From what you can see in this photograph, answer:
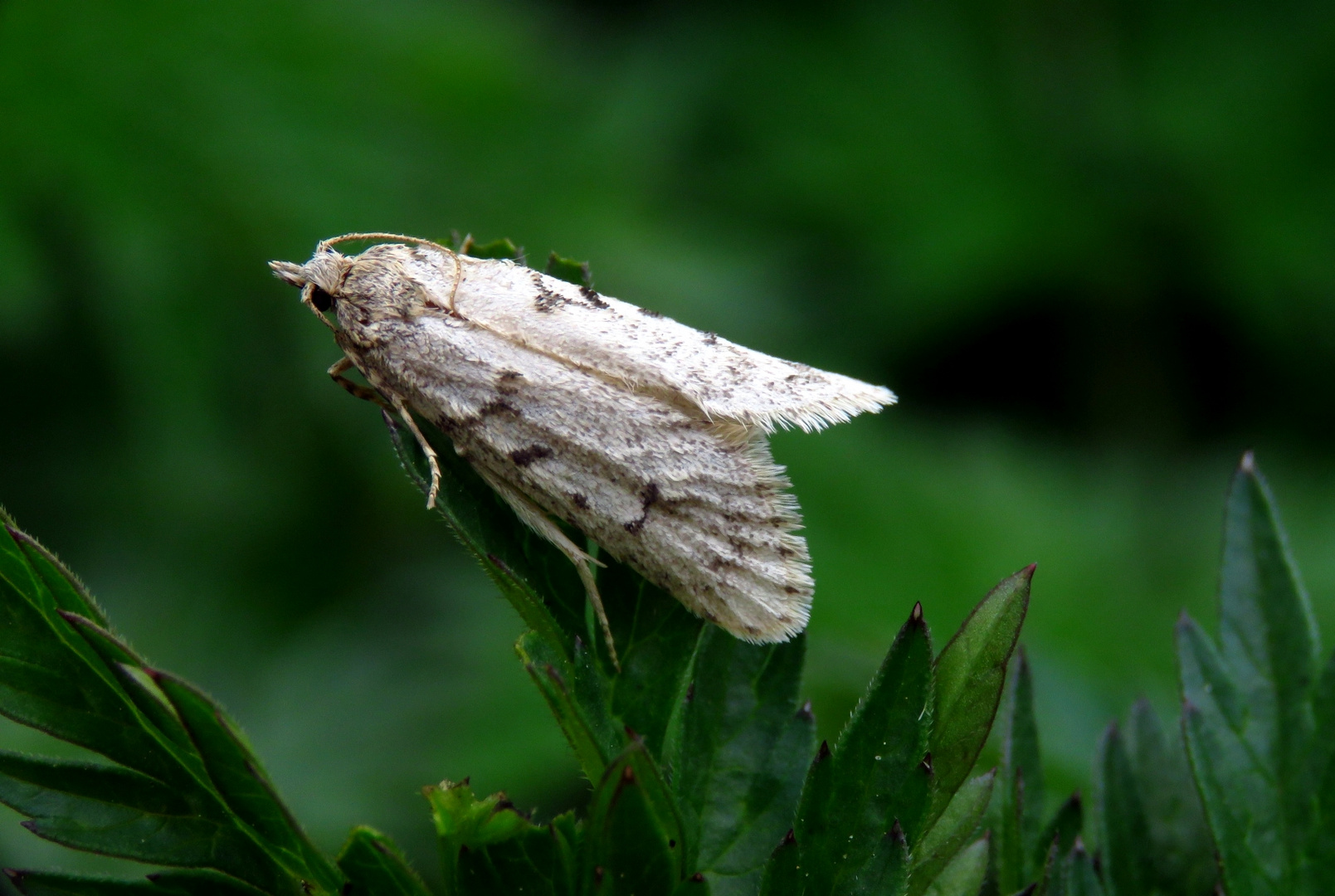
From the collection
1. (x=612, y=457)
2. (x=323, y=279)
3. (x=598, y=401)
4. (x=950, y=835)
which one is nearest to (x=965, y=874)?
(x=950, y=835)

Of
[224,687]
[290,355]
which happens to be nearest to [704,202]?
[290,355]

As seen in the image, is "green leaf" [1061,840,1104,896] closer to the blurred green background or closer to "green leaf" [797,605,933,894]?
"green leaf" [797,605,933,894]

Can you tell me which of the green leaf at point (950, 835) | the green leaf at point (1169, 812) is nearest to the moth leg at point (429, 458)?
the green leaf at point (950, 835)

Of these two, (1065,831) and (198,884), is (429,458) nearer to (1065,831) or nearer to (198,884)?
(198,884)

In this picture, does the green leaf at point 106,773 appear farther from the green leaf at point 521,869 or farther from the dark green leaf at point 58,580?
Answer: the green leaf at point 521,869

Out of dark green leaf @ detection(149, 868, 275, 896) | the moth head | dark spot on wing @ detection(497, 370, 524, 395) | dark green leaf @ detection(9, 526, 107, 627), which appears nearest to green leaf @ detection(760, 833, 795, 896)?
dark green leaf @ detection(149, 868, 275, 896)
